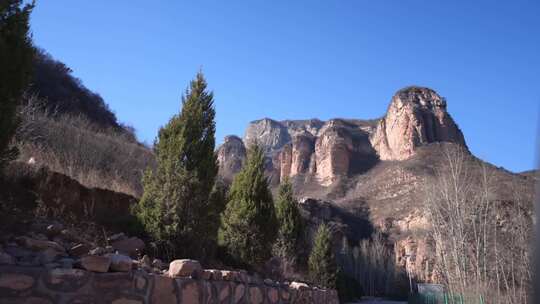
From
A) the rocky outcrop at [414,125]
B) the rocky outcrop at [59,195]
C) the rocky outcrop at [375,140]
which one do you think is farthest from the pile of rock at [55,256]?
the rocky outcrop at [414,125]

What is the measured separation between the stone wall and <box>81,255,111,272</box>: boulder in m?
0.05

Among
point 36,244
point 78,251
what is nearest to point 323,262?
point 78,251

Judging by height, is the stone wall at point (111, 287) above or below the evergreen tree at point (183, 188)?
below

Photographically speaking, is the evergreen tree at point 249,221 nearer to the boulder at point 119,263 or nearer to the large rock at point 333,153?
the boulder at point 119,263

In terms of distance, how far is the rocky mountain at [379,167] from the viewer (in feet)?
184

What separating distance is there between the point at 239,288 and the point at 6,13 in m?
4.59

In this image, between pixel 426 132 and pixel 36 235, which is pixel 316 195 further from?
pixel 36 235

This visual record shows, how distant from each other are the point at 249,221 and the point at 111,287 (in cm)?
755

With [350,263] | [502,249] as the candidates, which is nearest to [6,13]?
[502,249]

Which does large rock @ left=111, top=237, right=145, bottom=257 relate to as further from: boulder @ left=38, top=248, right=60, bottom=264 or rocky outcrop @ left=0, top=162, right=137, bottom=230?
boulder @ left=38, top=248, right=60, bottom=264

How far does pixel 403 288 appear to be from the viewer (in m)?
55.6

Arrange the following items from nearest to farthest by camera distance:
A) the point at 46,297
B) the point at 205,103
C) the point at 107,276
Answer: the point at 46,297 < the point at 107,276 < the point at 205,103

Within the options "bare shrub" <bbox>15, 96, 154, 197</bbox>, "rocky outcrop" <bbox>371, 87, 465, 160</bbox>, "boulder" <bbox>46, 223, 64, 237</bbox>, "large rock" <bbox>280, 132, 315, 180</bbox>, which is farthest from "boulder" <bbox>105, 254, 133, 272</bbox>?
"large rock" <bbox>280, 132, 315, 180</bbox>

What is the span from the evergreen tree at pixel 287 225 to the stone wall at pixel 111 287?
10.7m
